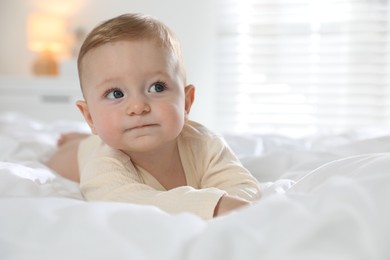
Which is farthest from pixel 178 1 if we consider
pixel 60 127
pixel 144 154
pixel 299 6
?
pixel 144 154

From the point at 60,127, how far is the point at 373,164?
162 centimetres

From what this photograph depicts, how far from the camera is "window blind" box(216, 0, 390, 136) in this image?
378 cm

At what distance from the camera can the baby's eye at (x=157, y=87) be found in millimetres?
983

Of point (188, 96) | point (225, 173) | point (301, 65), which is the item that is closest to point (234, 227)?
point (225, 173)

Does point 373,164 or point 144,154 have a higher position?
point 373,164

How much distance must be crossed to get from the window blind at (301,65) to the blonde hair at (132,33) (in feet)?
9.28

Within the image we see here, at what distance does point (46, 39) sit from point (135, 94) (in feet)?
10.6

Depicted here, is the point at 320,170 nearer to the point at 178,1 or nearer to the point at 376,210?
the point at 376,210

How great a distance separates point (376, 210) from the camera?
565 mm

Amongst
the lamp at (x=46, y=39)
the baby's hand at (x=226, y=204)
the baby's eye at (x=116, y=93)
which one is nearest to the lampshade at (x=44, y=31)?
the lamp at (x=46, y=39)

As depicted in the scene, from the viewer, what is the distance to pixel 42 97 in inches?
151

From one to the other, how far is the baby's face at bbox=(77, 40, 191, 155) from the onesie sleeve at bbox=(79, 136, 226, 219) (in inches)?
1.7

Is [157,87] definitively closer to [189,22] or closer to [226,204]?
[226,204]

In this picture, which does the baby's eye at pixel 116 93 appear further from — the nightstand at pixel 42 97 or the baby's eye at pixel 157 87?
the nightstand at pixel 42 97
